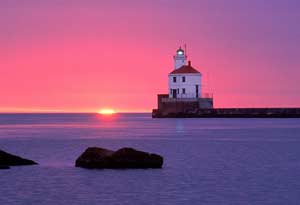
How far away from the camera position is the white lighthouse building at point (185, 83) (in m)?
118

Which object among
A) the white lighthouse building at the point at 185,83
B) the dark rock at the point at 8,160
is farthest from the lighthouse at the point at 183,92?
the dark rock at the point at 8,160

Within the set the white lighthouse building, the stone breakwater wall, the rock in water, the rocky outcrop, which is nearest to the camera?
the rock in water

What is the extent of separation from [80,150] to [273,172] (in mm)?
21879

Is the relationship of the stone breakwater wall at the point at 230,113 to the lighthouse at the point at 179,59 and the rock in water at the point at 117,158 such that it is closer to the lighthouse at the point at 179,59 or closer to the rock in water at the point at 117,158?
the lighthouse at the point at 179,59

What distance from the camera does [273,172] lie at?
40.2m

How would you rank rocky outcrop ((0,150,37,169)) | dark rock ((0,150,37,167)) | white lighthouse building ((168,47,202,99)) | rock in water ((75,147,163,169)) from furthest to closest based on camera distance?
1. white lighthouse building ((168,47,202,99))
2. dark rock ((0,150,37,167))
3. rocky outcrop ((0,150,37,169))
4. rock in water ((75,147,163,169))

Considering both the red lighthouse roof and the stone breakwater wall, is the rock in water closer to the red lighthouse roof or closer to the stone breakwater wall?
the red lighthouse roof

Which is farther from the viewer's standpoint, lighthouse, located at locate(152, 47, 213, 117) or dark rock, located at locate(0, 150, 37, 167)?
lighthouse, located at locate(152, 47, 213, 117)

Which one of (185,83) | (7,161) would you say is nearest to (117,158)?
(7,161)

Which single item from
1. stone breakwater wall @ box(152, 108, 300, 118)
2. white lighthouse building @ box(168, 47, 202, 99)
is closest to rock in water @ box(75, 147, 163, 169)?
white lighthouse building @ box(168, 47, 202, 99)

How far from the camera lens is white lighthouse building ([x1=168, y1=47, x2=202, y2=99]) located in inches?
4630

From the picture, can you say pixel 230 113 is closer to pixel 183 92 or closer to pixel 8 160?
pixel 183 92

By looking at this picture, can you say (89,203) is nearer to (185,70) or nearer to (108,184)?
(108,184)

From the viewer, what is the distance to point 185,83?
11838 cm
